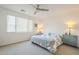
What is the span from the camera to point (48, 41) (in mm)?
2119

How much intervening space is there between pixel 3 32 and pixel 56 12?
1.28 metres

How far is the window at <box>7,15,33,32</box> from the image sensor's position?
2104mm

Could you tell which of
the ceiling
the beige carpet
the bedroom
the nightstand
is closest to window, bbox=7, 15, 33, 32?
the bedroom

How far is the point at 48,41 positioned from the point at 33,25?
0.53m

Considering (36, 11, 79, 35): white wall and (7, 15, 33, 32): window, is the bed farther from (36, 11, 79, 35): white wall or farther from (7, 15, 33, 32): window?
(7, 15, 33, 32): window

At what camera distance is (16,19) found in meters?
2.15

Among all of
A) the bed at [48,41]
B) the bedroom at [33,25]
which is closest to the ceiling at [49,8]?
the bedroom at [33,25]

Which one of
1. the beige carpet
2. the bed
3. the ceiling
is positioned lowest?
the beige carpet

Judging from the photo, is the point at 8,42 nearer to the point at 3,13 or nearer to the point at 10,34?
the point at 10,34

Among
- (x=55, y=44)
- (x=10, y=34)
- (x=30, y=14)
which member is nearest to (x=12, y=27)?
(x=10, y=34)

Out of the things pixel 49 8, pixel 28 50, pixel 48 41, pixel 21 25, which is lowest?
pixel 28 50

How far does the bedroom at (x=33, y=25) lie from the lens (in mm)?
2035

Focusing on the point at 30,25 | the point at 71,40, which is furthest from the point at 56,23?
the point at 30,25

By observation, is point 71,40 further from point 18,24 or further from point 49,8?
point 18,24
